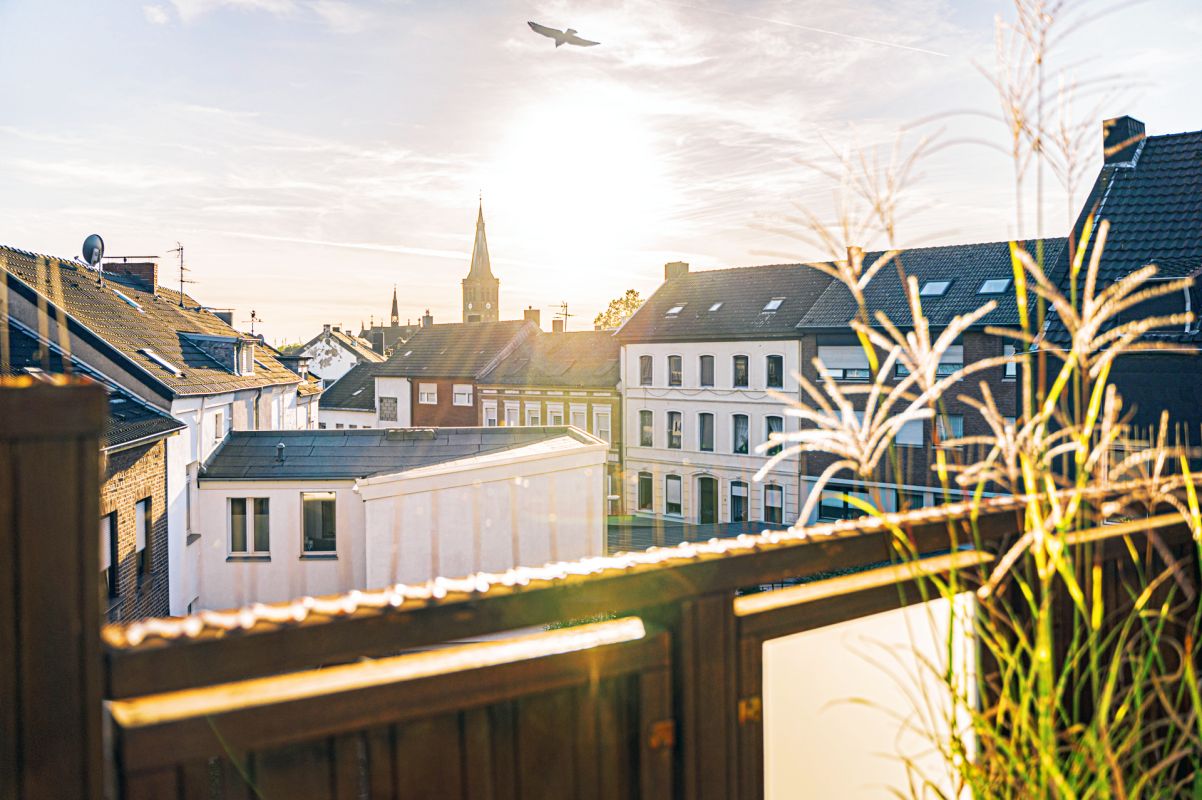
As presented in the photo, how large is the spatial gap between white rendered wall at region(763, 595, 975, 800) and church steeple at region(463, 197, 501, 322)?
75.8m

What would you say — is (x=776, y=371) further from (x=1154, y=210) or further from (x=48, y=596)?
(x=48, y=596)

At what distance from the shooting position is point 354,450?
16.6 m

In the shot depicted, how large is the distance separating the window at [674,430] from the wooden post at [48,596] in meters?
27.3

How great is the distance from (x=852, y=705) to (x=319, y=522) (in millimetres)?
15325

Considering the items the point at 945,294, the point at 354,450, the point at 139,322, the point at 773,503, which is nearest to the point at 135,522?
the point at 354,450

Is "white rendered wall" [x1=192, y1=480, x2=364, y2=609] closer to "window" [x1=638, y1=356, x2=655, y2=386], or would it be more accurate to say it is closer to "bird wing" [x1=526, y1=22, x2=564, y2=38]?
"bird wing" [x1=526, y1=22, x2=564, y2=38]

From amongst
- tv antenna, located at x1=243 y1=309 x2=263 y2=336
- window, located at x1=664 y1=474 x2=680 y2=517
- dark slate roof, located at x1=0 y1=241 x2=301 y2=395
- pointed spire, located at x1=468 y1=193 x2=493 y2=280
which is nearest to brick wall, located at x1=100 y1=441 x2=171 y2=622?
dark slate roof, located at x1=0 y1=241 x2=301 y2=395

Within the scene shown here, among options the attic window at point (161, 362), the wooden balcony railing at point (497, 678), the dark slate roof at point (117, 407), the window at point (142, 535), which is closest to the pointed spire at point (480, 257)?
the attic window at point (161, 362)

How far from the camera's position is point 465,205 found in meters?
77.0

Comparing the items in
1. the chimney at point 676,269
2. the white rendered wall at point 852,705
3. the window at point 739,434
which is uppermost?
the chimney at point 676,269

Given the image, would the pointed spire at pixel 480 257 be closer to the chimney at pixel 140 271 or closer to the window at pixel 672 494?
the window at pixel 672 494

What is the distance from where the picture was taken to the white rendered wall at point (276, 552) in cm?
1544

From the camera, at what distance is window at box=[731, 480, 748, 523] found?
26.2 metres

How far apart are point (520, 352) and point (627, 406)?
7.23 meters
